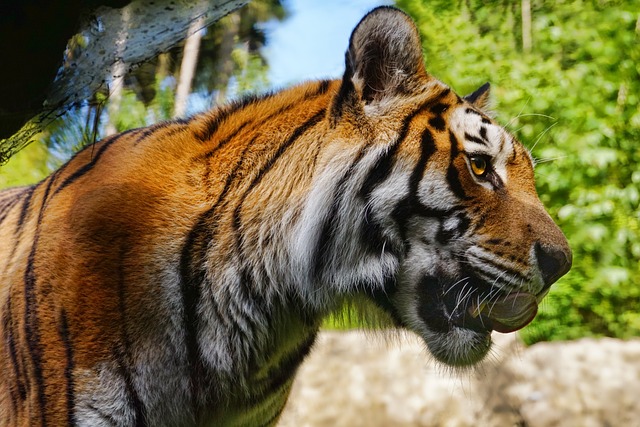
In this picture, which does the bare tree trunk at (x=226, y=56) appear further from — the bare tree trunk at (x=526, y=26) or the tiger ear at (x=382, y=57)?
the bare tree trunk at (x=526, y=26)

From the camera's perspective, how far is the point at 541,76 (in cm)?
680

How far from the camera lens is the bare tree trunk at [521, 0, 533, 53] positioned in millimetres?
7483

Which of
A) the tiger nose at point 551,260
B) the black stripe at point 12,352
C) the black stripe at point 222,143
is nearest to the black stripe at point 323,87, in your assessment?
the black stripe at point 222,143

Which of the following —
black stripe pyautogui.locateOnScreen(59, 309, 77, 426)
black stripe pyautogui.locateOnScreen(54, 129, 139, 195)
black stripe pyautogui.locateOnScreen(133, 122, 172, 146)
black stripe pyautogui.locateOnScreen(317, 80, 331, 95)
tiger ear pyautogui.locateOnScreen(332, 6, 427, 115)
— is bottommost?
black stripe pyautogui.locateOnScreen(59, 309, 77, 426)

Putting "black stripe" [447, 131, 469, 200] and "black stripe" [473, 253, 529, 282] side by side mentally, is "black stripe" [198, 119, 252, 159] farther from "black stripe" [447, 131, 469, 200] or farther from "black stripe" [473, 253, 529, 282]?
"black stripe" [473, 253, 529, 282]

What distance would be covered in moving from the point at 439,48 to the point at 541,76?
1.12 metres

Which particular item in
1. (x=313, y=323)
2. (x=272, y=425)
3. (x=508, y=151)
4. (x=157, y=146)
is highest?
(x=157, y=146)

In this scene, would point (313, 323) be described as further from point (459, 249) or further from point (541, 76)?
point (541, 76)

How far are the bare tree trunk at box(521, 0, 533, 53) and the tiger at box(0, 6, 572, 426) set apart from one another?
18.2 feet

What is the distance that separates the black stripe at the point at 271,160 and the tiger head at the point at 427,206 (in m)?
0.08

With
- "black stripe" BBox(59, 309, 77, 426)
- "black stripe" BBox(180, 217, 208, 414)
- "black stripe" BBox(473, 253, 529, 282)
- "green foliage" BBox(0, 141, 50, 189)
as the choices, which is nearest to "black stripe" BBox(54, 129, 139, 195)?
"black stripe" BBox(180, 217, 208, 414)

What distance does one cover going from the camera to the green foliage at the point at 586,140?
6254mm

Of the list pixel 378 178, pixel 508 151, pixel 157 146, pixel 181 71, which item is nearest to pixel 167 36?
pixel 157 146

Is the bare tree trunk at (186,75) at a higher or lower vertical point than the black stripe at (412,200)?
higher
